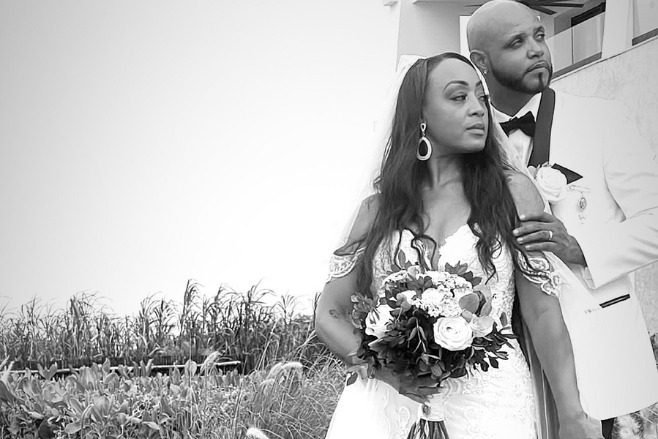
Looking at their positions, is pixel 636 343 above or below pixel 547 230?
below

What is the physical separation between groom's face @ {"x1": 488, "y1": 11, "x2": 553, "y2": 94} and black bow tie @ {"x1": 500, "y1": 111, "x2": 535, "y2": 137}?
9cm

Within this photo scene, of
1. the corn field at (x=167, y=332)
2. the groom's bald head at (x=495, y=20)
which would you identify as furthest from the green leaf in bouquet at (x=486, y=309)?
the corn field at (x=167, y=332)

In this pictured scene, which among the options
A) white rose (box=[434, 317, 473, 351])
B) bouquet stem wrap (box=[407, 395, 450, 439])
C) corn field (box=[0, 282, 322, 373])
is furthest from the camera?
corn field (box=[0, 282, 322, 373])

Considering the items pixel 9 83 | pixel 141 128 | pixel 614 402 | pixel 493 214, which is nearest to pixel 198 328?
pixel 141 128

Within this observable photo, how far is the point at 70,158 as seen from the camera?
9.90m

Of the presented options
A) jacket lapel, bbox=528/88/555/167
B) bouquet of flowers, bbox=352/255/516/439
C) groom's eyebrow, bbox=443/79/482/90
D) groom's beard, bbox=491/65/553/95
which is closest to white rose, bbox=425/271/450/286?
bouquet of flowers, bbox=352/255/516/439

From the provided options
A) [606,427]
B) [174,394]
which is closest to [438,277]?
[606,427]

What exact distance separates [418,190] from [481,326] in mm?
583

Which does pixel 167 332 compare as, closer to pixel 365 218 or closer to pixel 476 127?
pixel 365 218

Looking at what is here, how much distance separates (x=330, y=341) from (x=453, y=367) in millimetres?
560

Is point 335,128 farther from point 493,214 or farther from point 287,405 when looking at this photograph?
point 493,214

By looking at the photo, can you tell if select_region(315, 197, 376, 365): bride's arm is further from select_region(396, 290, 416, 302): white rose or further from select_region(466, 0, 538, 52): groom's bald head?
select_region(466, 0, 538, 52): groom's bald head

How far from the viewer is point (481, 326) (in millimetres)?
2652

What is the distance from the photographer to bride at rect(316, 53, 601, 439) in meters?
2.91
